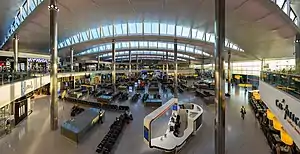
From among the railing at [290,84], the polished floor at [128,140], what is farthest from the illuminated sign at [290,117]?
the polished floor at [128,140]

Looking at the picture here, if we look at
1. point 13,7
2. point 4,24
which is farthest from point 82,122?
point 4,24

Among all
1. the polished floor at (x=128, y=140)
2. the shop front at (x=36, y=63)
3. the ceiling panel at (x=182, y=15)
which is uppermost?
the ceiling panel at (x=182, y=15)

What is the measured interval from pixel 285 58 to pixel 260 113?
664 inches

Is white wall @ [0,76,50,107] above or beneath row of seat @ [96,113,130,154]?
above

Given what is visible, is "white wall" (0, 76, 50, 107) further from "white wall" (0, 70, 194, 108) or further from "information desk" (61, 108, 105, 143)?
"information desk" (61, 108, 105, 143)

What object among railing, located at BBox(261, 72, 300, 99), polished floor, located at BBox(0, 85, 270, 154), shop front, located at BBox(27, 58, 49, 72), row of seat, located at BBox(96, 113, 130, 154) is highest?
shop front, located at BBox(27, 58, 49, 72)

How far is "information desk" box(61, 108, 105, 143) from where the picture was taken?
36.6 ft

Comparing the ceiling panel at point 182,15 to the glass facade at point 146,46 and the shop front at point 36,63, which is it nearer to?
the shop front at point 36,63

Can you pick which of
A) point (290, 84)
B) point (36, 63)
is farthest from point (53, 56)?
point (36, 63)

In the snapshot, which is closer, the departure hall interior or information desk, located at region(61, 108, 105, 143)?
the departure hall interior

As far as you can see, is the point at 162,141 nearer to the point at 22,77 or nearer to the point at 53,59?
the point at 53,59

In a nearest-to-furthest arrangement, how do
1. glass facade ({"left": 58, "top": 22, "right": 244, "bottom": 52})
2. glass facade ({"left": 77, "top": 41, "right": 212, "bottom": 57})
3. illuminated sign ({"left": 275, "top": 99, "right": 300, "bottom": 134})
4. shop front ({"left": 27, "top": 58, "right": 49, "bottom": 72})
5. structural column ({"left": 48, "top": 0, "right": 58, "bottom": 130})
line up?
illuminated sign ({"left": 275, "top": 99, "right": 300, "bottom": 134})
structural column ({"left": 48, "top": 0, "right": 58, "bottom": 130})
glass facade ({"left": 58, "top": 22, "right": 244, "bottom": 52})
shop front ({"left": 27, "top": 58, "right": 49, "bottom": 72})
glass facade ({"left": 77, "top": 41, "right": 212, "bottom": 57})

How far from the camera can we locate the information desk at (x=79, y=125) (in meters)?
11.2

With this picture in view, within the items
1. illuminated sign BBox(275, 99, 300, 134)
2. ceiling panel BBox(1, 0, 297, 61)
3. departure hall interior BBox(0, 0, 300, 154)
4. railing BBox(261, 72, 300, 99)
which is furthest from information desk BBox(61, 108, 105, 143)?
railing BBox(261, 72, 300, 99)
